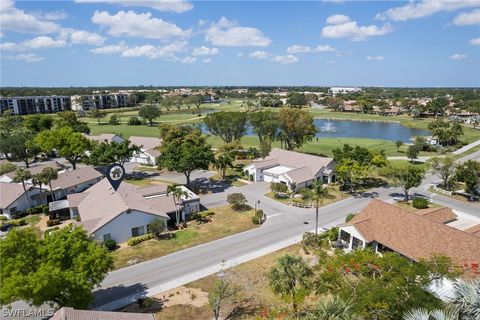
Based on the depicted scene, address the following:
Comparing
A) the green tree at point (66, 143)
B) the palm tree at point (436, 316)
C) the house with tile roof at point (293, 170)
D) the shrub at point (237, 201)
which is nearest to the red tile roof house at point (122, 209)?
the shrub at point (237, 201)

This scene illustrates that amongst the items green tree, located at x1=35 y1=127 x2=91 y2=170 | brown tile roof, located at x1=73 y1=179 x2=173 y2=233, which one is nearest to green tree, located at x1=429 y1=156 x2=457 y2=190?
brown tile roof, located at x1=73 y1=179 x2=173 y2=233

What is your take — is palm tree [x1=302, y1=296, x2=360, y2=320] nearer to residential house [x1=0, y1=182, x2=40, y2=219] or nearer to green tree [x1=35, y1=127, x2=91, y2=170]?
residential house [x1=0, y1=182, x2=40, y2=219]

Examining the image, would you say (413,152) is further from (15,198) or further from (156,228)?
(15,198)

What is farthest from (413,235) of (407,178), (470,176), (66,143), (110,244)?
(66,143)

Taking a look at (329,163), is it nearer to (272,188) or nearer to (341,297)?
(272,188)

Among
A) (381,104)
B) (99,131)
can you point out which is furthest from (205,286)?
(381,104)

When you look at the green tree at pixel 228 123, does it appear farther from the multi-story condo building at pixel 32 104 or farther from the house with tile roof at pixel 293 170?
the multi-story condo building at pixel 32 104
